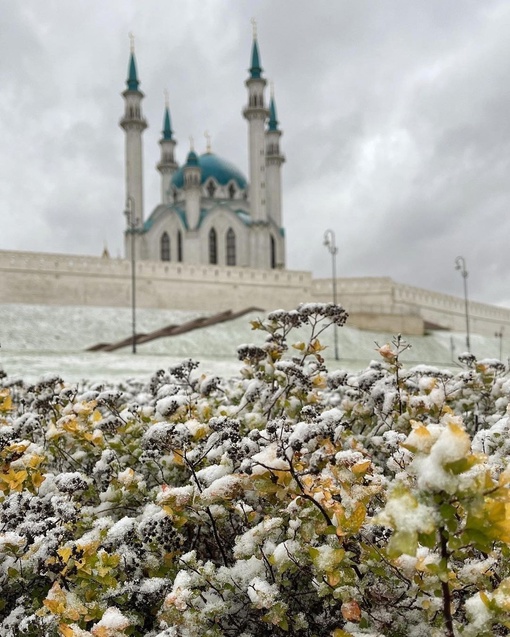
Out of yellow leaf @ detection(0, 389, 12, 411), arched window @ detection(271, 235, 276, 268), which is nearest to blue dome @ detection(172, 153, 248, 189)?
arched window @ detection(271, 235, 276, 268)

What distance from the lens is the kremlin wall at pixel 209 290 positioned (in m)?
38.9

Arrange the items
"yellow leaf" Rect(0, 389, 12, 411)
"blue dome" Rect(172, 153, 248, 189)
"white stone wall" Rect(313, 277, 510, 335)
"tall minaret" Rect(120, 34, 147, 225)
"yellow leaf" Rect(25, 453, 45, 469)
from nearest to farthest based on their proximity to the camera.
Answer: "yellow leaf" Rect(25, 453, 45, 469)
"yellow leaf" Rect(0, 389, 12, 411)
"white stone wall" Rect(313, 277, 510, 335)
"tall minaret" Rect(120, 34, 147, 225)
"blue dome" Rect(172, 153, 248, 189)

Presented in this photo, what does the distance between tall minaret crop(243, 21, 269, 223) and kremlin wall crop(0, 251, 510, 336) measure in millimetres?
9076

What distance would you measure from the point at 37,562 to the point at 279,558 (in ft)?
3.04

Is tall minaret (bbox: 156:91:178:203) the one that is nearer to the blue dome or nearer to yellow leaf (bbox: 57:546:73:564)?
the blue dome

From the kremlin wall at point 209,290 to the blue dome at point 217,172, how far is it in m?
17.5

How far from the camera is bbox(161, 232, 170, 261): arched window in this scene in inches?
2250

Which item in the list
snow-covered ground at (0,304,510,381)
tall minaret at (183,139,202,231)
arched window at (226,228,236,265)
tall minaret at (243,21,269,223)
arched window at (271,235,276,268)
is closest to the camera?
snow-covered ground at (0,304,510,381)

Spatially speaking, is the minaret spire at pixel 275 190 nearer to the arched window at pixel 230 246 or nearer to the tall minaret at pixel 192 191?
the arched window at pixel 230 246

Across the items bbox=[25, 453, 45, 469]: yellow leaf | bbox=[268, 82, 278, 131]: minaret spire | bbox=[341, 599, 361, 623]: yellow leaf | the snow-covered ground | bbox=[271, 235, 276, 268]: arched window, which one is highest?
bbox=[268, 82, 278, 131]: minaret spire

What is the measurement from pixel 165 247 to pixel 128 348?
34448 millimetres

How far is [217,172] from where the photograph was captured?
2382 inches

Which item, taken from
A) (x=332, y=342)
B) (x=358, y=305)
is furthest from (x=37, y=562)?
(x=358, y=305)

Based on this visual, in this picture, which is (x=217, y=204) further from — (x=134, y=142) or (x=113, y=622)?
(x=113, y=622)
